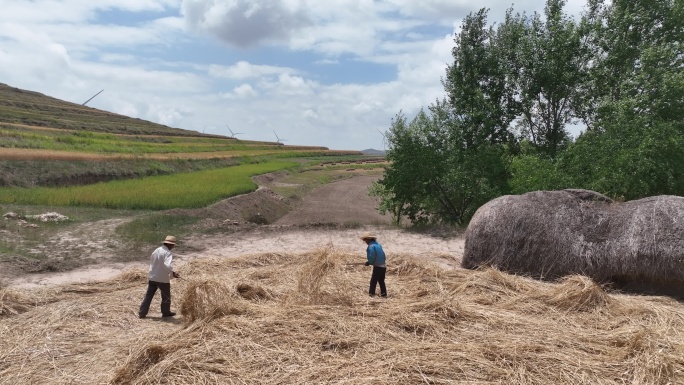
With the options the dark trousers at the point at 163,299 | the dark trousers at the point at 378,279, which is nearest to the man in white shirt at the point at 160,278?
the dark trousers at the point at 163,299

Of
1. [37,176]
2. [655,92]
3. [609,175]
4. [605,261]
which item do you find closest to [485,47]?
[655,92]

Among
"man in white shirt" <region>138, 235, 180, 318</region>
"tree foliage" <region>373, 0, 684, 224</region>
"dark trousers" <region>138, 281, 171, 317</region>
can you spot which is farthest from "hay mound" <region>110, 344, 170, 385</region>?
"tree foliage" <region>373, 0, 684, 224</region>

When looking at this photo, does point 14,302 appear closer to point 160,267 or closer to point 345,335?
point 160,267

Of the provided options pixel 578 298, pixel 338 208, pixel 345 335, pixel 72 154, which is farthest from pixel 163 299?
pixel 72 154

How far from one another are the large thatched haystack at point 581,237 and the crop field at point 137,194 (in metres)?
16.2

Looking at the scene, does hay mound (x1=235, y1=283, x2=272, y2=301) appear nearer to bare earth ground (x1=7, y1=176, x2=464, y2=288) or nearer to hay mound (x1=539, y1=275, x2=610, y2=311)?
bare earth ground (x1=7, y1=176, x2=464, y2=288)

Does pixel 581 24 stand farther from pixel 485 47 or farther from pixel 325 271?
pixel 325 271

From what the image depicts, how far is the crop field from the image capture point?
907 inches

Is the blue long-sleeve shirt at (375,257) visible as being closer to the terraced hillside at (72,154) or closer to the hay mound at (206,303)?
the hay mound at (206,303)

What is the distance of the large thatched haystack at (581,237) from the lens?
1143 centimetres

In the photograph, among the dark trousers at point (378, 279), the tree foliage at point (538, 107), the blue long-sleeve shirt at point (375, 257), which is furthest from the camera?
the tree foliage at point (538, 107)

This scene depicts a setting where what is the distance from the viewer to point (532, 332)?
27.2 feet

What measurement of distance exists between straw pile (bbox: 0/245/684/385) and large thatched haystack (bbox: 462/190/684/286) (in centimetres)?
94

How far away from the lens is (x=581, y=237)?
12734 millimetres
